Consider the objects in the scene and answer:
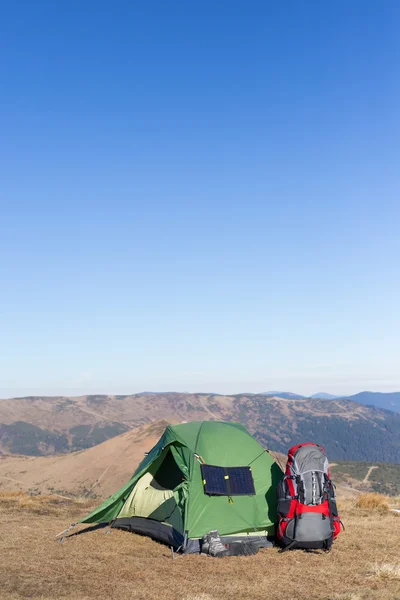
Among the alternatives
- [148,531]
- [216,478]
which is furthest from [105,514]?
[216,478]

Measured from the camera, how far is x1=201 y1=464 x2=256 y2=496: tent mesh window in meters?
14.4

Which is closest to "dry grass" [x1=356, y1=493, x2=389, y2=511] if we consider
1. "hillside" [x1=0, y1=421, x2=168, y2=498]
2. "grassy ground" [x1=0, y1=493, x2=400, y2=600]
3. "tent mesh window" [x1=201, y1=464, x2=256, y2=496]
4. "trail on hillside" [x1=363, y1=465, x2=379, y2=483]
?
"grassy ground" [x1=0, y1=493, x2=400, y2=600]

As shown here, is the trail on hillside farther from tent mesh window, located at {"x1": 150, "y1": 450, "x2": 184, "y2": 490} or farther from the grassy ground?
tent mesh window, located at {"x1": 150, "y1": 450, "x2": 184, "y2": 490}

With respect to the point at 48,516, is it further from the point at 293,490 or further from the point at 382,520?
the point at 382,520

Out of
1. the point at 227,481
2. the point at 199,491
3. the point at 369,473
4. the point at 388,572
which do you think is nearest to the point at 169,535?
the point at 199,491

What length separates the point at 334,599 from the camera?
888cm

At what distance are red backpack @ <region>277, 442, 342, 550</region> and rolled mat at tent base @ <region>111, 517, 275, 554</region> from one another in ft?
1.88

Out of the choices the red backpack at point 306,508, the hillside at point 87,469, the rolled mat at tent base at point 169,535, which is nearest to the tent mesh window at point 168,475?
the rolled mat at tent base at point 169,535

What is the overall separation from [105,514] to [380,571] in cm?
807

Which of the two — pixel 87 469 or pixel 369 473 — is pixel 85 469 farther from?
pixel 369 473

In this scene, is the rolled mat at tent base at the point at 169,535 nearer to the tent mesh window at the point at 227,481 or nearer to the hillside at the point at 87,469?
the tent mesh window at the point at 227,481

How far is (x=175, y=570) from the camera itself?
1155 centimetres

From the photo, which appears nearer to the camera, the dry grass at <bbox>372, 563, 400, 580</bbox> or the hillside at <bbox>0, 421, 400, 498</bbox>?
the dry grass at <bbox>372, 563, 400, 580</bbox>

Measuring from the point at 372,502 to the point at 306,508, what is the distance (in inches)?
363
